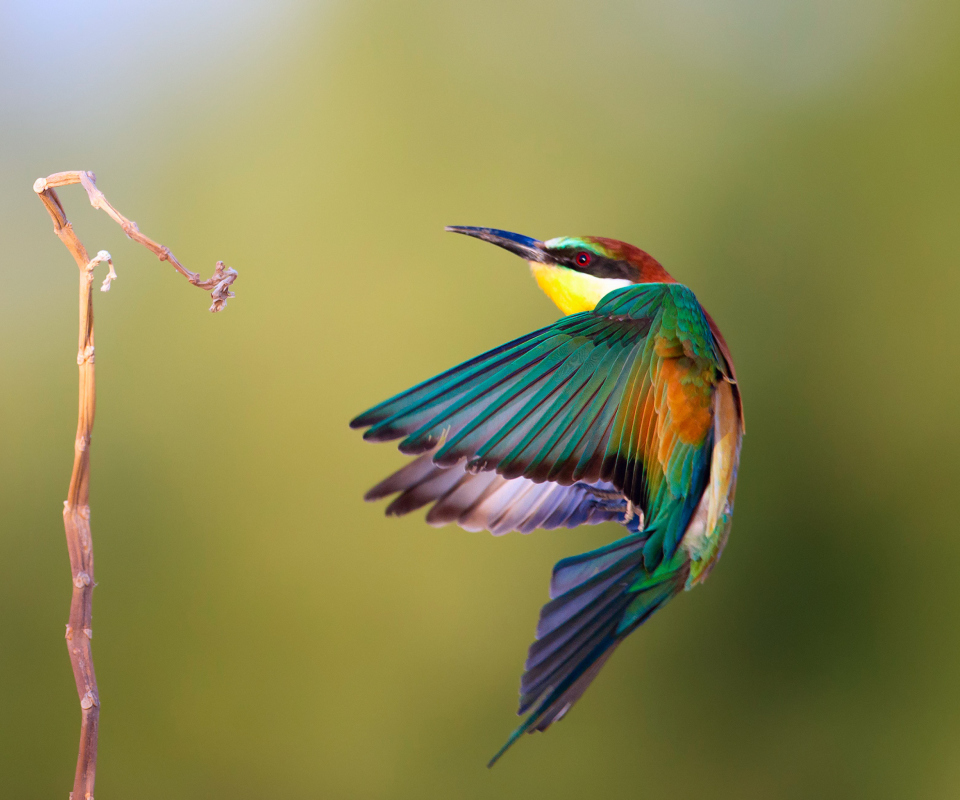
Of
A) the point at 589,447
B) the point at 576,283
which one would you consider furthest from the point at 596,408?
the point at 576,283

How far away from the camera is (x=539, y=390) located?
1.23ft

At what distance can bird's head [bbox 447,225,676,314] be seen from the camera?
507 millimetres

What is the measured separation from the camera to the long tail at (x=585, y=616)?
343 mm

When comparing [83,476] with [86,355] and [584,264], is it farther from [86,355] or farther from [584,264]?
[584,264]

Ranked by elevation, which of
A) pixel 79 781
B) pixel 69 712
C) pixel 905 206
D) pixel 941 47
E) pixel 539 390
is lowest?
pixel 69 712

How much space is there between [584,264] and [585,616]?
233 millimetres

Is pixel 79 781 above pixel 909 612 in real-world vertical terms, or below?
above

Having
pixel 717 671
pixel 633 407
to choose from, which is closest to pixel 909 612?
pixel 717 671

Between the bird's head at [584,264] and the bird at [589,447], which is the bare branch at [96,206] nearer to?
the bird at [589,447]

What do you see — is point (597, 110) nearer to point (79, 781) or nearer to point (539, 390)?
point (539, 390)

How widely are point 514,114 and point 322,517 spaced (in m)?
0.74

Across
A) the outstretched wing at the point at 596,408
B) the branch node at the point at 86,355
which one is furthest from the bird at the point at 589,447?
the branch node at the point at 86,355

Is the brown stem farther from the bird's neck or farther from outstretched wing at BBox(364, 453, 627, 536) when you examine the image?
the bird's neck

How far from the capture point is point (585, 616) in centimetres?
39
